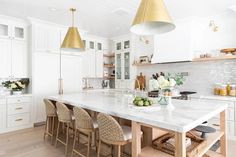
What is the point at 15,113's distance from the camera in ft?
13.0

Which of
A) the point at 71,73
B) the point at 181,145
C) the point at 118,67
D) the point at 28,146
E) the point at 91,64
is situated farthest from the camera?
the point at 118,67

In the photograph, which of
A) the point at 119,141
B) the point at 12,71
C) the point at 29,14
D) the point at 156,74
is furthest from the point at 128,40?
the point at 119,141

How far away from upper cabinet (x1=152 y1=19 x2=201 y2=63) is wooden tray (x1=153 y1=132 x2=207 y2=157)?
2.27m

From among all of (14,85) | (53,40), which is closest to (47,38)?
(53,40)

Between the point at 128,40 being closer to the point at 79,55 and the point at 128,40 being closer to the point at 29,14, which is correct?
the point at 79,55

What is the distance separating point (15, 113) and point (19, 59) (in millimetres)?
1314

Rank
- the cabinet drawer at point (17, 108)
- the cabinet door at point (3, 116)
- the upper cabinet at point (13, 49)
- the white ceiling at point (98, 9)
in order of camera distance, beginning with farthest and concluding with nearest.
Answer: the upper cabinet at point (13, 49) < the cabinet drawer at point (17, 108) < the cabinet door at point (3, 116) < the white ceiling at point (98, 9)

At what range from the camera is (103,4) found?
3.25 metres

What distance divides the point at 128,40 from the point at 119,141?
419 cm

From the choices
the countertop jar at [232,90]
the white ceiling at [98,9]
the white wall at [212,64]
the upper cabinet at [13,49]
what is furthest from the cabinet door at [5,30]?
the countertop jar at [232,90]

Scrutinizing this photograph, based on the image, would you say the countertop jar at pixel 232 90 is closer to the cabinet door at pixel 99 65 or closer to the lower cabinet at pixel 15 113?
the cabinet door at pixel 99 65

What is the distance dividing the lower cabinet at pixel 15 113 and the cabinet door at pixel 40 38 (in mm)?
1261

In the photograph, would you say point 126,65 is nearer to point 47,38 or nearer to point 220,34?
point 47,38

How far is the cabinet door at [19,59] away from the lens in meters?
4.12
